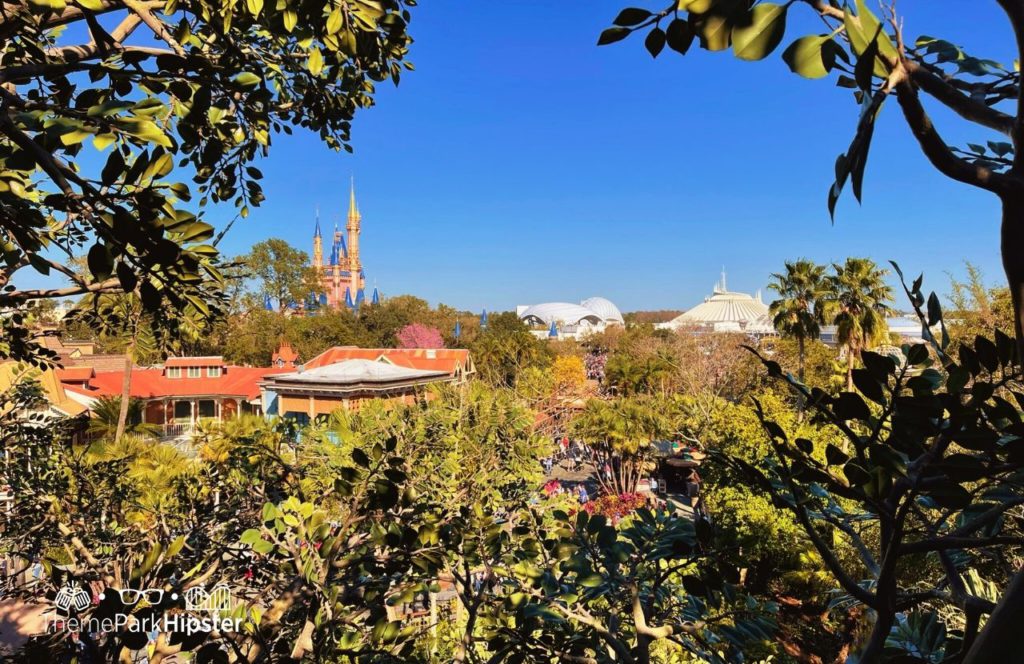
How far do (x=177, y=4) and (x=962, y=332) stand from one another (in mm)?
17815

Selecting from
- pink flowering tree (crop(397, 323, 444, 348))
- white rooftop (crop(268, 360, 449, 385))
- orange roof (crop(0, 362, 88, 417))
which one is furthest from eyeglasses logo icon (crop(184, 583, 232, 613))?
pink flowering tree (crop(397, 323, 444, 348))

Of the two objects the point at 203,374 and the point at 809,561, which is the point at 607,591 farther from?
the point at 203,374

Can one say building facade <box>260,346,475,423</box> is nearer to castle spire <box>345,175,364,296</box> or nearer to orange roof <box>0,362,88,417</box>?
orange roof <box>0,362,88,417</box>

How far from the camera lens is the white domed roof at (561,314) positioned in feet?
335

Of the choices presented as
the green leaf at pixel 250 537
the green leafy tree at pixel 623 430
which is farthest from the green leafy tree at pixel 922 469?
the green leafy tree at pixel 623 430

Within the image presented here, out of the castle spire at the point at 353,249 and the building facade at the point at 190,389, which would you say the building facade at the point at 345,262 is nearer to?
the castle spire at the point at 353,249

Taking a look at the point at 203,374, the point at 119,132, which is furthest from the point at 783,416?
the point at 203,374

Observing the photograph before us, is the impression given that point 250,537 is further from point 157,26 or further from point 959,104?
point 959,104

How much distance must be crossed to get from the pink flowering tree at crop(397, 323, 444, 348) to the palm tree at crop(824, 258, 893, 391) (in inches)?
1198

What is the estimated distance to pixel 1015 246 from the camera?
2.04 ft

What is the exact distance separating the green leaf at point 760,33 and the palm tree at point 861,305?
17531 mm

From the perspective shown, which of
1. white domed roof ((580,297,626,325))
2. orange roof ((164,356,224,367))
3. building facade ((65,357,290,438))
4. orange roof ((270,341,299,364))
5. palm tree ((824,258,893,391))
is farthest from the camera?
white domed roof ((580,297,626,325))

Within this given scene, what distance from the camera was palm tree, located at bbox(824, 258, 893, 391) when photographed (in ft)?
51.1

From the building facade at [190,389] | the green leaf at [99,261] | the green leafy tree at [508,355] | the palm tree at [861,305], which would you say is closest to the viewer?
the green leaf at [99,261]
